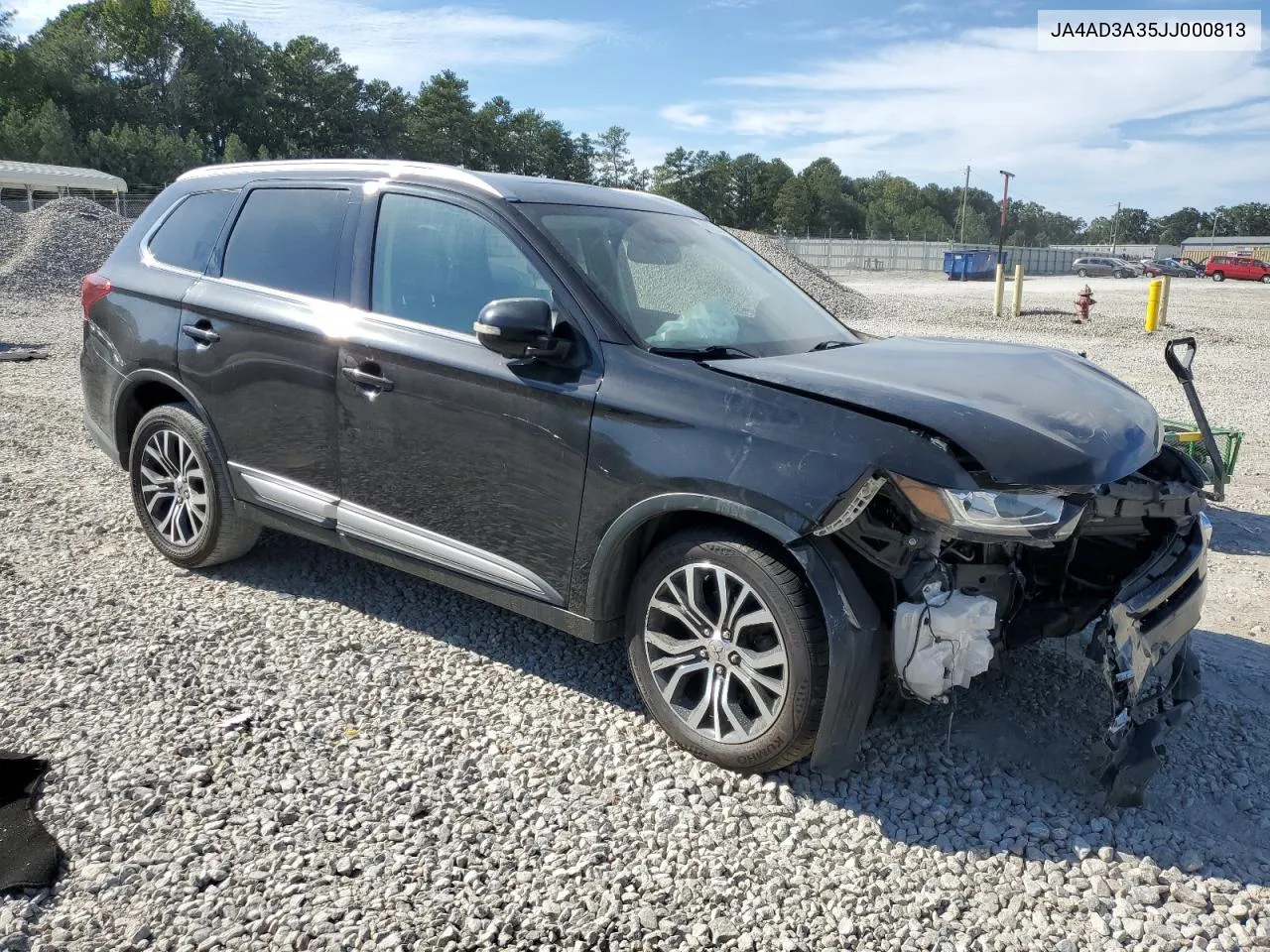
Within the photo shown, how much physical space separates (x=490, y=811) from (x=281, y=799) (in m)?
0.69

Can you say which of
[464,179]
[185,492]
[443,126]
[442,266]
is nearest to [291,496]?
[185,492]

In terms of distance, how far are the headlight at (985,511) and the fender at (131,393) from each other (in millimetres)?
3399

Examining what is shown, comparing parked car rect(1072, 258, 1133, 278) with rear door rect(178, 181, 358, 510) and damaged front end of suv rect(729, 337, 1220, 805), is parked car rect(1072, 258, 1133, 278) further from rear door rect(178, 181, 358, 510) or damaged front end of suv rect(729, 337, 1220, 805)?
rear door rect(178, 181, 358, 510)

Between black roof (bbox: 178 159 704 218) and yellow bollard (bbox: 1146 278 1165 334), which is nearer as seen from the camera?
black roof (bbox: 178 159 704 218)

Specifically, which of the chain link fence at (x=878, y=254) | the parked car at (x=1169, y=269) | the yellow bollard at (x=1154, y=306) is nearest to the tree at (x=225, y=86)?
the chain link fence at (x=878, y=254)

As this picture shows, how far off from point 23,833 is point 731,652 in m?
2.30

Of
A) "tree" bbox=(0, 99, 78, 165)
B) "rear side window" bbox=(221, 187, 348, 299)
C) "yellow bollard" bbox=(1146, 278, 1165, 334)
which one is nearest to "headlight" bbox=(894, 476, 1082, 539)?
"rear side window" bbox=(221, 187, 348, 299)

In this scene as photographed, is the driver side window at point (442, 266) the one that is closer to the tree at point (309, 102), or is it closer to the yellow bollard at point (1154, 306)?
the yellow bollard at point (1154, 306)

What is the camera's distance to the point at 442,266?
4.09m

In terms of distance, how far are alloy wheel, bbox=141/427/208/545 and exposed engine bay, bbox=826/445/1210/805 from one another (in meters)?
3.40

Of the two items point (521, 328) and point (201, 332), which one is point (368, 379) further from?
point (201, 332)

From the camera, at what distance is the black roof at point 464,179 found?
4.10 m

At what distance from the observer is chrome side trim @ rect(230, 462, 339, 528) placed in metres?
4.39

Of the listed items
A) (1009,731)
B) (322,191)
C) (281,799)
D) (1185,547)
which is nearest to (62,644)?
(281,799)
